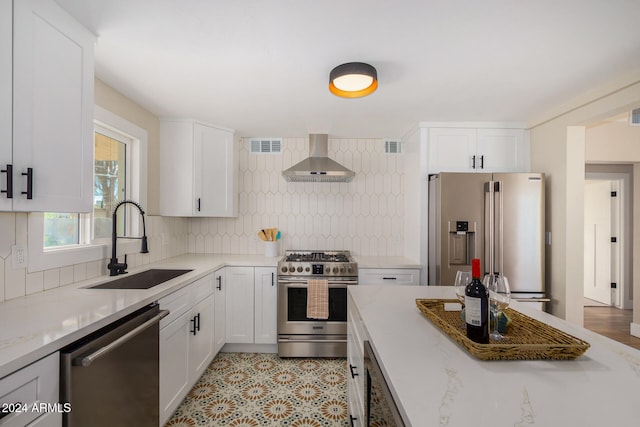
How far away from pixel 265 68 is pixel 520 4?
1.40m

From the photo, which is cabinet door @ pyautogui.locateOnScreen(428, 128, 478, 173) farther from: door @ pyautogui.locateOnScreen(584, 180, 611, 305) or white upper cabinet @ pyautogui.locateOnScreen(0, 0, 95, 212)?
door @ pyautogui.locateOnScreen(584, 180, 611, 305)

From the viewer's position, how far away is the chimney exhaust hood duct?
3.05 metres

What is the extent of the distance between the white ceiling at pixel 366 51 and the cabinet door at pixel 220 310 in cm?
159

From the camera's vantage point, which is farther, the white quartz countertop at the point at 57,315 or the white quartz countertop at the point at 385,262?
the white quartz countertop at the point at 385,262

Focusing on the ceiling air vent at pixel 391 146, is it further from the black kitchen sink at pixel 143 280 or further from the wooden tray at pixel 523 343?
the wooden tray at pixel 523 343

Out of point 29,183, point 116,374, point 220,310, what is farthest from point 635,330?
point 29,183

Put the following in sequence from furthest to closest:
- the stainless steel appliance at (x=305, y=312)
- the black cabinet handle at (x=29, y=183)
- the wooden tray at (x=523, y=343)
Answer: the stainless steel appliance at (x=305, y=312)
the black cabinet handle at (x=29, y=183)
the wooden tray at (x=523, y=343)

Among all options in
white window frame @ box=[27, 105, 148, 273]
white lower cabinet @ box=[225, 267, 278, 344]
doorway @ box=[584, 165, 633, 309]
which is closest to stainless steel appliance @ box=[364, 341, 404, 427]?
white window frame @ box=[27, 105, 148, 273]

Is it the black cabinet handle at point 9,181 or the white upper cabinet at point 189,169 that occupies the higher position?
the white upper cabinet at point 189,169

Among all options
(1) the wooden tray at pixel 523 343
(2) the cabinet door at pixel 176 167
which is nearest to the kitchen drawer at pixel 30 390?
(1) the wooden tray at pixel 523 343

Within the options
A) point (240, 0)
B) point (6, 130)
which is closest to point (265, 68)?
point (240, 0)

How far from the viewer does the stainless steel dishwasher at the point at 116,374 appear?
108 centimetres

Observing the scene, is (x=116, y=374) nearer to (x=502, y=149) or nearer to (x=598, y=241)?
(x=502, y=149)

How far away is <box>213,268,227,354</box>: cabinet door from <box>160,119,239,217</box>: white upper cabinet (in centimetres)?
71
